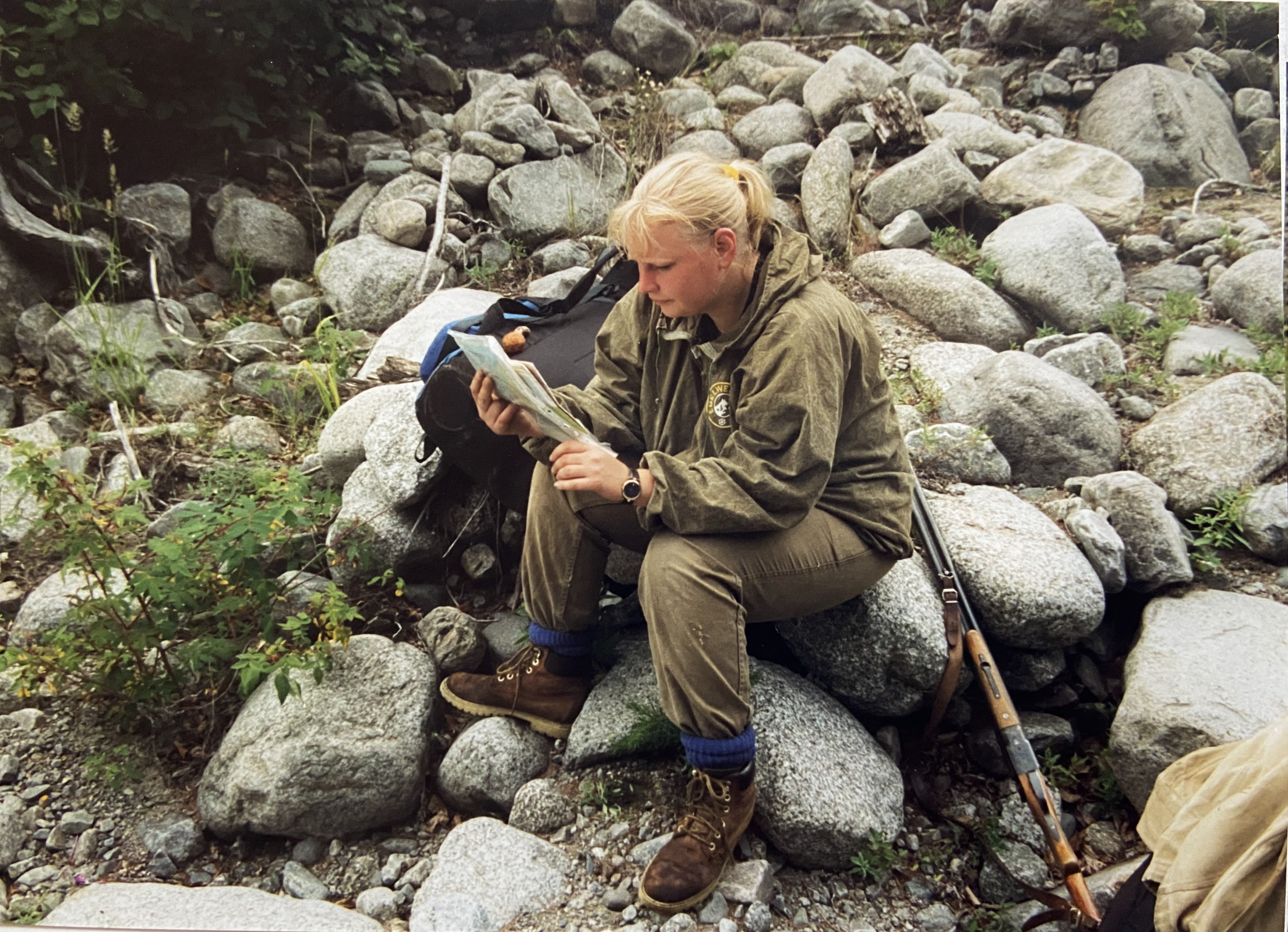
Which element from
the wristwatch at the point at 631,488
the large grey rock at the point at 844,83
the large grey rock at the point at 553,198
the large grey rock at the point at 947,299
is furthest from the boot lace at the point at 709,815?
the large grey rock at the point at 844,83

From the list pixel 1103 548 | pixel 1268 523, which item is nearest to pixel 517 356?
pixel 1103 548

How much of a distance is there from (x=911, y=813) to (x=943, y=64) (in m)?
2.68

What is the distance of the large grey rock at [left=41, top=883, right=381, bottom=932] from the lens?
2.23 metres

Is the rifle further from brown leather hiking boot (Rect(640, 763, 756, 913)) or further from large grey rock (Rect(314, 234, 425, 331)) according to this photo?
large grey rock (Rect(314, 234, 425, 331))

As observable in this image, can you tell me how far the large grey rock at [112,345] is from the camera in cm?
296

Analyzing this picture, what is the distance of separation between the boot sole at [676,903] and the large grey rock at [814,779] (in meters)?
0.25

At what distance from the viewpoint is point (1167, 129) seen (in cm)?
290

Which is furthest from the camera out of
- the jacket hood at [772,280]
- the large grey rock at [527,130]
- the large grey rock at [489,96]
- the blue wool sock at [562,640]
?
the large grey rock at [527,130]

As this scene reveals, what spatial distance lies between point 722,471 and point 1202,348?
5.79ft

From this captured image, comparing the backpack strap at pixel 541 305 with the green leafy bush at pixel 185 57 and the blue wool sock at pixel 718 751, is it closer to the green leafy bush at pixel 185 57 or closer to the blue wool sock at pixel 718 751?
the green leafy bush at pixel 185 57

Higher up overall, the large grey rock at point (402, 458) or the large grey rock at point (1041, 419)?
the large grey rock at point (1041, 419)

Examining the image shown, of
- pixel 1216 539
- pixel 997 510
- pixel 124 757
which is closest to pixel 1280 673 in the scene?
pixel 1216 539

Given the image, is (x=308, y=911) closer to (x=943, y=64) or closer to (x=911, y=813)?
(x=911, y=813)

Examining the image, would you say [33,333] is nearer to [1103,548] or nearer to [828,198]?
[828,198]
